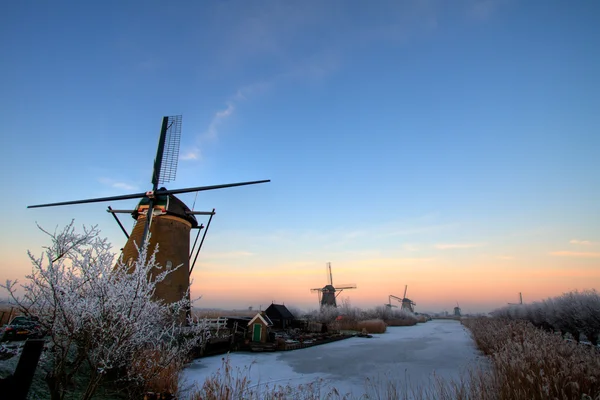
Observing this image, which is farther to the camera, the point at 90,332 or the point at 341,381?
the point at 341,381

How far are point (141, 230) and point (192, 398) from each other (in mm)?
10775

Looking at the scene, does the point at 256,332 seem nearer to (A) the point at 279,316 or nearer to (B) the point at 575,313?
(A) the point at 279,316

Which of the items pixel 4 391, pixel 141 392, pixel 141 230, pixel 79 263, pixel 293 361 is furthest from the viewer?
pixel 141 230

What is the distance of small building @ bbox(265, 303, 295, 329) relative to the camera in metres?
23.3

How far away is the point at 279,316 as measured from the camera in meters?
23.5

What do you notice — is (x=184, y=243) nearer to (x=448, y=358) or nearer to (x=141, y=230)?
(x=141, y=230)

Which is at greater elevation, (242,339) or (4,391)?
(4,391)

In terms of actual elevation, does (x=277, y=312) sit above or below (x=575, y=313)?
below

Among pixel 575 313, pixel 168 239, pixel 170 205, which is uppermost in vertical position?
pixel 170 205

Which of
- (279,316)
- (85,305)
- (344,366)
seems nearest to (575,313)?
(344,366)

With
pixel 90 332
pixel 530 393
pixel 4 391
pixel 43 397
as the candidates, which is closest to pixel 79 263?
pixel 90 332

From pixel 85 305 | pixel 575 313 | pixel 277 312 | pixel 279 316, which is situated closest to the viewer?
pixel 85 305

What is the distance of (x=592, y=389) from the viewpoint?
5.13 m

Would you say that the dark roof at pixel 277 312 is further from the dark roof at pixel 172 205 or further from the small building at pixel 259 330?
the dark roof at pixel 172 205
